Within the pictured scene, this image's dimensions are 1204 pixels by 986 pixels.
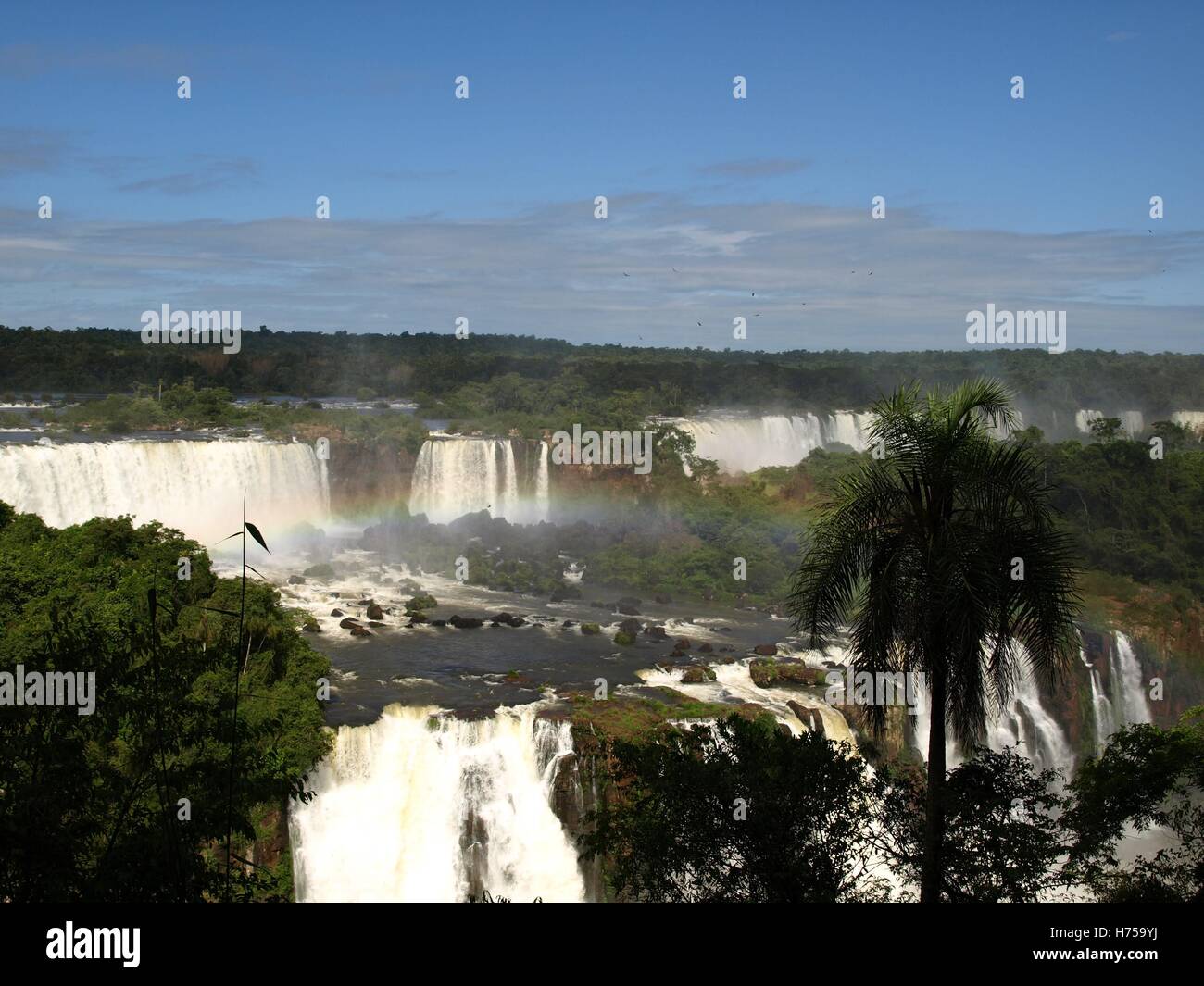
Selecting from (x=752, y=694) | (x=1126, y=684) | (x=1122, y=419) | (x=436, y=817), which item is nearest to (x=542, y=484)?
(x=1126, y=684)

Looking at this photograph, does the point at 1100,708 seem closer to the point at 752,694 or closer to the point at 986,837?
the point at 752,694

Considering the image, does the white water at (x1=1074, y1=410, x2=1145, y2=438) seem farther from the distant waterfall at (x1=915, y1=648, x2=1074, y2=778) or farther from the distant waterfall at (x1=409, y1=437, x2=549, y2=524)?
the distant waterfall at (x1=915, y1=648, x2=1074, y2=778)

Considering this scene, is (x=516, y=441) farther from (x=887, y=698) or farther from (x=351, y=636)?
(x=887, y=698)

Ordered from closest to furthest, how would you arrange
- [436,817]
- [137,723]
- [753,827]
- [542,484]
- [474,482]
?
[753,827] < [137,723] < [436,817] < [474,482] < [542,484]

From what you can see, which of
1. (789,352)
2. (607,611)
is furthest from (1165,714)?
(789,352)
